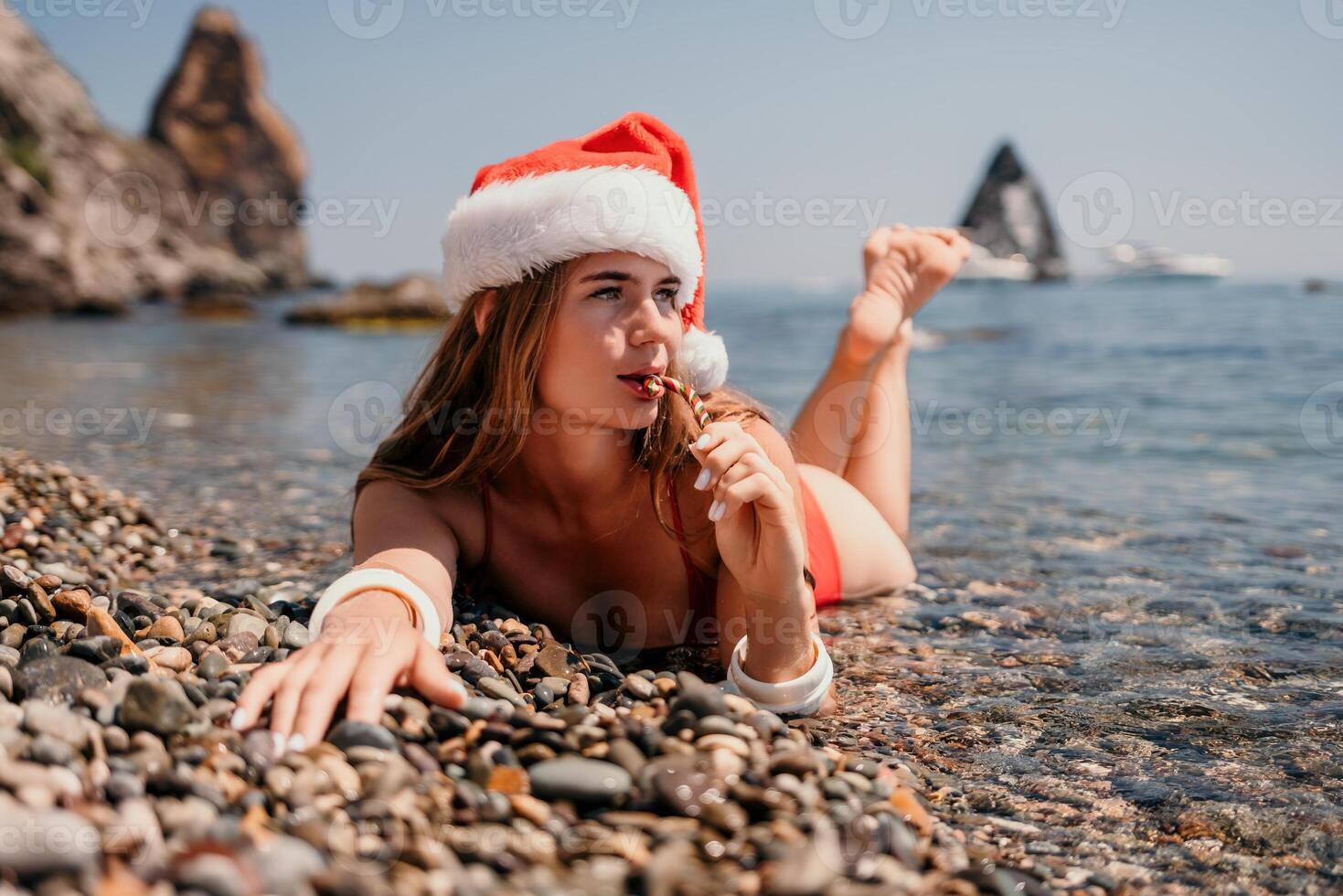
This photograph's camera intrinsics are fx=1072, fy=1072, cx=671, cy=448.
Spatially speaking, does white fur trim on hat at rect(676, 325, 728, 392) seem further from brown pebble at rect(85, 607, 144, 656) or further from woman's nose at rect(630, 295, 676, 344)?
brown pebble at rect(85, 607, 144, 656)

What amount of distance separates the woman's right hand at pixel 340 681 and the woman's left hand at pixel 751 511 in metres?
0.85

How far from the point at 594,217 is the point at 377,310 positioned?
2739 centimetres

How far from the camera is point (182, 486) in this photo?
711 centimetres

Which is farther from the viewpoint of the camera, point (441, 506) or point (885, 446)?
point (885, 446)

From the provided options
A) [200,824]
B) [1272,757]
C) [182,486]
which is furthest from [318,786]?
[182,486]

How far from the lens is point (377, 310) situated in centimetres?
2945

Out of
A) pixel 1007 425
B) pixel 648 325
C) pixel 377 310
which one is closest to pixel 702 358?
pixel 648 325

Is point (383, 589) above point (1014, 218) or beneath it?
beneath

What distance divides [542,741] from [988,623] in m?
2.66

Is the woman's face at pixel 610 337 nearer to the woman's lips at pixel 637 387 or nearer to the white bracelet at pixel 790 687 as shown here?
the woman's lips at pixel 637 387

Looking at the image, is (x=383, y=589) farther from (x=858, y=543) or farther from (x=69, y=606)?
(x=858, y=543)

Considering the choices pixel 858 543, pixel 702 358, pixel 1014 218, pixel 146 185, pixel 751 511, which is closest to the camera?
pixel 751 511

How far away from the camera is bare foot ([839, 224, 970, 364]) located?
5543 mm

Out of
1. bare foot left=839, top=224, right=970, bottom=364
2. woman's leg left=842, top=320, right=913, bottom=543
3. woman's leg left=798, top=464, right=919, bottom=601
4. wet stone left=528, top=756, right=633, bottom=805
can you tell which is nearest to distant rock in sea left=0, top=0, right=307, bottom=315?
bare foot left=839, top=224, right=970, bottom=364
